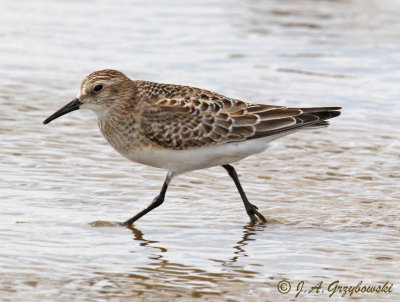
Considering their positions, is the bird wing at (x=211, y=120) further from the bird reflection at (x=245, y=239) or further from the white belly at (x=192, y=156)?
the bird reflection at (x=245, y=239)

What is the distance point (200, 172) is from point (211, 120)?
1.67 meters

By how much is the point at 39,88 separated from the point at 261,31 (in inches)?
247

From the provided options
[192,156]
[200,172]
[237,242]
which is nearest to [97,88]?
[192,156]

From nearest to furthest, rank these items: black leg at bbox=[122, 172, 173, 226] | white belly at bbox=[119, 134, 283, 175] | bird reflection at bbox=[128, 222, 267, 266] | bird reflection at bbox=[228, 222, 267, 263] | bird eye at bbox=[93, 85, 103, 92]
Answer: bird reflection at bbox=[128, 222, 267, 266] → bird reflection at bbox=[228, 222, 267, 263] → black leg at bbox=[122, 172, 173, 226] → white belly at bbox=[119, 134, 283, 175] → bird eye at bbox=[93, 85, 103, 92]

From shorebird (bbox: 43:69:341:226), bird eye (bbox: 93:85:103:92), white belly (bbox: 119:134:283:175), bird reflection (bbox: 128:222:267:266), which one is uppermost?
bird eye (bbox: 93:85:103:92)

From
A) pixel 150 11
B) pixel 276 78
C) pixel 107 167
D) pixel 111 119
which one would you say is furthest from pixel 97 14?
pixel 111 119

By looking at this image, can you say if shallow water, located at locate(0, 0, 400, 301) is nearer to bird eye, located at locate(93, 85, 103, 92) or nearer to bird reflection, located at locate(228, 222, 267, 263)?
bird reflection, located at locate(228, 222, 267, 263)

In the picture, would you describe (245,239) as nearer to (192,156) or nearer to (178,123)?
(192,156)

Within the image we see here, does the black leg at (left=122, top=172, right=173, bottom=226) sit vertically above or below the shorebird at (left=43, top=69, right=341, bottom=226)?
below

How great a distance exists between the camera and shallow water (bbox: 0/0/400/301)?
294 inches

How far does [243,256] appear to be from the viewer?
800 cm

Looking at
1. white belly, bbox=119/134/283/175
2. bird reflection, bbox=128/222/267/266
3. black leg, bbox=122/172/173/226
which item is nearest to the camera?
bird reflection, bbox=128/222/267/266

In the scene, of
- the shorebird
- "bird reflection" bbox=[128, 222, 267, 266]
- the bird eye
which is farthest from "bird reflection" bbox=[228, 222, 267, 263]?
the bird eye

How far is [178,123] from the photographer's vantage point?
9.15 m
